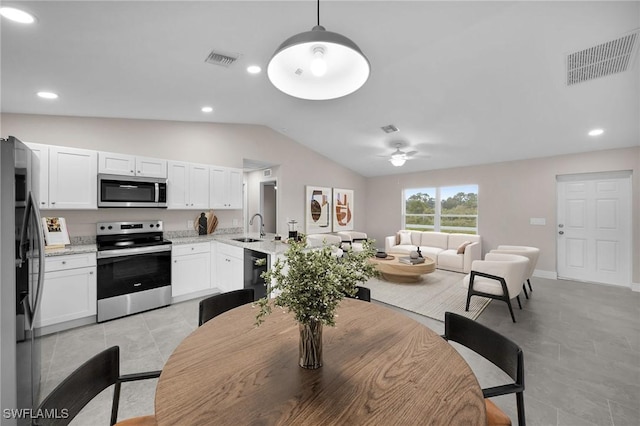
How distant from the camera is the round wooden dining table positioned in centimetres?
75

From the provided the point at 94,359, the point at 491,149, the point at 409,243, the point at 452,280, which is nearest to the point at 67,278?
the point at 94,359

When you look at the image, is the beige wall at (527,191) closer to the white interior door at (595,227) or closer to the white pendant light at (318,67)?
the white interior door at (595,227)

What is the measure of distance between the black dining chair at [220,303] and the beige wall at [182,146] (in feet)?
9.80

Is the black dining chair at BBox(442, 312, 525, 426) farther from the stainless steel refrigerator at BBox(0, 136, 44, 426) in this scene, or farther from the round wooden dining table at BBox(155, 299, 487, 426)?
the stainless steel refrigerator at BBox(0, 136, 44, 426)

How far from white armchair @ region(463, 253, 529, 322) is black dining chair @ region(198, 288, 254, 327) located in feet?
9.48

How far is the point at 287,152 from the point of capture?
19.0ft

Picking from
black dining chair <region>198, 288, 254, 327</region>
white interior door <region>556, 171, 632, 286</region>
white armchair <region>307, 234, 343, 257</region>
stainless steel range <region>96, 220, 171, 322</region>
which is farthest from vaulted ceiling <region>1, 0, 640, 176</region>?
black dining chair <region>198, 288, 254, 327</region>

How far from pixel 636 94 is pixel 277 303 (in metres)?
4.86

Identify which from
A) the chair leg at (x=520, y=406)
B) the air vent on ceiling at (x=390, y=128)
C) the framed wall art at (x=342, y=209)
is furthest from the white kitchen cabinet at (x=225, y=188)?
the chair leg at (x=520, y=406)

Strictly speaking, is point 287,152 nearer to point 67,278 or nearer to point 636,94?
point 67,278

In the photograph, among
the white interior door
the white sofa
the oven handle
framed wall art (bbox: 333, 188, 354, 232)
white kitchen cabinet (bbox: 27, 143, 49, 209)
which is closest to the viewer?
white kitchen cabinet (bbox: 27, 143, 49, 209)

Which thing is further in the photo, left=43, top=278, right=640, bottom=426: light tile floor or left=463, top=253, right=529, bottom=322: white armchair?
left=463, top=253, right=529, bottom=322: white armchair

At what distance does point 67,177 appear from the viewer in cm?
305

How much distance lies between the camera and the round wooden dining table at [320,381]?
2.45ft
